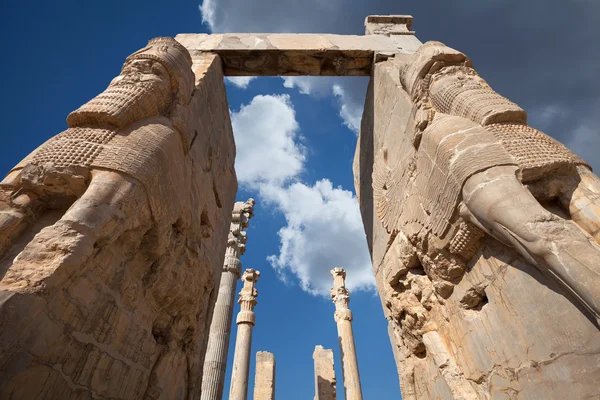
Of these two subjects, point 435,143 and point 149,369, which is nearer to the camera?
point 149,369

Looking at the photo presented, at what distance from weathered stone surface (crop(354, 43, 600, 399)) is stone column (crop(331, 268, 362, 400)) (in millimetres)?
8116

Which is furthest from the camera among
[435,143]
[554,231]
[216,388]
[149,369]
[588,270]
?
[216,388]

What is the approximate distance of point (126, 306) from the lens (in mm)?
2551

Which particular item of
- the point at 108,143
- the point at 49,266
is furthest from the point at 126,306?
the point at 108,143

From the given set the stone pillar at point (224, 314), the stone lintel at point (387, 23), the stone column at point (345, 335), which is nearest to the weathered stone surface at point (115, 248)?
the stone lintel at point (387, 23)

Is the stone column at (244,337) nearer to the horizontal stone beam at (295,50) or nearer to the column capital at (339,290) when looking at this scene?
the column capital at (339,290)

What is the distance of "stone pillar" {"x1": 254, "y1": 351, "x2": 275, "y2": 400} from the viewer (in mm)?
11898

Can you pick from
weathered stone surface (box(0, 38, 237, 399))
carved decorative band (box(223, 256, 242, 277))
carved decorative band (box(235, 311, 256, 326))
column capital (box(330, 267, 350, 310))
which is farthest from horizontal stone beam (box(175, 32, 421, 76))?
column capital (box(330, 267, 350, 310))

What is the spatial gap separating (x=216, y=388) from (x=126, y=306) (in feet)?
17.1

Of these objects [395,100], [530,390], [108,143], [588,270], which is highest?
[395,100]

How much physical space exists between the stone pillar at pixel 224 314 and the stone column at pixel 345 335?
5088 mm

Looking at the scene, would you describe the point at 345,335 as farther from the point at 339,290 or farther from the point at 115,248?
the point at 115,248

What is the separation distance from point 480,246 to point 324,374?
11.7 m

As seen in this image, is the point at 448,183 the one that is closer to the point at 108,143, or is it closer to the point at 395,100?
the point at 395,100
